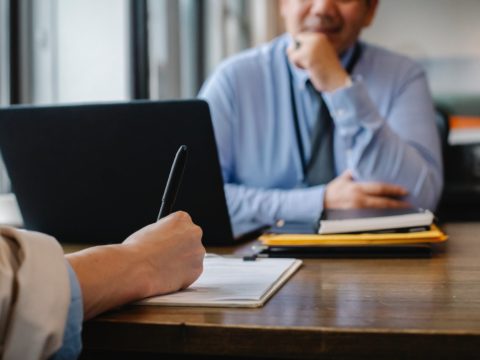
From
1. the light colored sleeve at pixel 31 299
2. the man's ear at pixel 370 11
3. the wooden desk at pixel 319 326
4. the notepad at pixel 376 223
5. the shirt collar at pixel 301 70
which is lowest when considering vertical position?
the notepad at pixel 376 223

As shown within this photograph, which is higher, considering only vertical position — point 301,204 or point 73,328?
point 73,328

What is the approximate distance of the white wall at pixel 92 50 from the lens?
8.09 ft

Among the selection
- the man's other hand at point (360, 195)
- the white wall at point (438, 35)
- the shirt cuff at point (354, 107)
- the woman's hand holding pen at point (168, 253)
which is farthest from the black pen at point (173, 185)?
the white wall at point (438, 35)

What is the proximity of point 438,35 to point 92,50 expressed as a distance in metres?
2.31

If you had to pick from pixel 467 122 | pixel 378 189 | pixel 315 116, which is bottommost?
pixel 467 122

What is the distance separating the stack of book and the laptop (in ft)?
0.40

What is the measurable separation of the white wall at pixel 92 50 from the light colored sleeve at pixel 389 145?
1123mm

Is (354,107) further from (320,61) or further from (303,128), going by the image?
(303,128)

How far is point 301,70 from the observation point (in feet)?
6.40

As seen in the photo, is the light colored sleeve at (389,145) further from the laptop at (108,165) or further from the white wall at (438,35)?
the white wall at (438,35)

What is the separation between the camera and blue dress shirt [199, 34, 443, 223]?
5.52 ft

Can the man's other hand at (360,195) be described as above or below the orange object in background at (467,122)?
above

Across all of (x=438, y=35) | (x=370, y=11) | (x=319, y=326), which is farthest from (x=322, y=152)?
(x=438, y=35)

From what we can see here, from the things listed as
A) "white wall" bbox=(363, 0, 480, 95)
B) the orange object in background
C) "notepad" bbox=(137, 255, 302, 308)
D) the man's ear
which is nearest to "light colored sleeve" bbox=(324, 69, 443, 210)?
the man's ear
